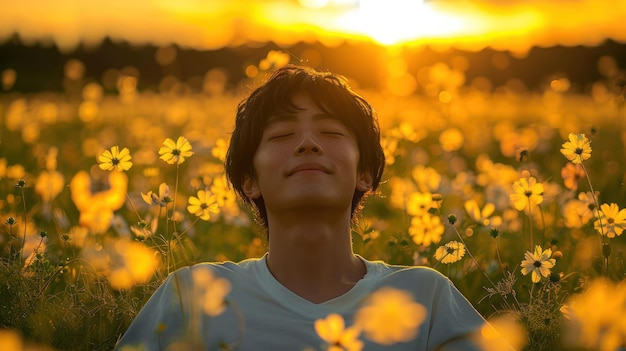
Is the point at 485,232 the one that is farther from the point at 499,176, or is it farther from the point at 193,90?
the point at 193,90

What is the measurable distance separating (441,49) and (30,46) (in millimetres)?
13142

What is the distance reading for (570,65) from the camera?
1955cm

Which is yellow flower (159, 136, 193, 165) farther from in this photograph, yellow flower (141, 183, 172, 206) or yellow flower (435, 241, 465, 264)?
yellow flower (435, 241, 465, 264)

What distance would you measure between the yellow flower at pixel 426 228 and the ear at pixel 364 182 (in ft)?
1.84

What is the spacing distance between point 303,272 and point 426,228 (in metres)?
1.12

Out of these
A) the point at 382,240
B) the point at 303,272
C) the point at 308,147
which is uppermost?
the point at 308,147

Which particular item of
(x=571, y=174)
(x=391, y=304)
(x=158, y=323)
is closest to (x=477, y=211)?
(x=571, y=174)

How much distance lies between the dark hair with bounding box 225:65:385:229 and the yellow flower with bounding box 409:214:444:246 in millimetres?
488

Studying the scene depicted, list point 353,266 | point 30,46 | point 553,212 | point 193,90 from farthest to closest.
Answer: point 30,46, point 193,90, point 553,212, point 353,266

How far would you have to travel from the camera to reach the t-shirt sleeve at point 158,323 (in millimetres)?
2404

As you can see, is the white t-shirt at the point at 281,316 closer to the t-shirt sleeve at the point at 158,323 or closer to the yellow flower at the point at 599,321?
the t-shirt sleeve at the point at 158,323

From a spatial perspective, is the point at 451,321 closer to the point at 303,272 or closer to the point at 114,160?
the point at 303,272

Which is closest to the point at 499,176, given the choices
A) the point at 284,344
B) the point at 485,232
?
the point at 485,232

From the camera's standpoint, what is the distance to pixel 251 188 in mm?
2930
